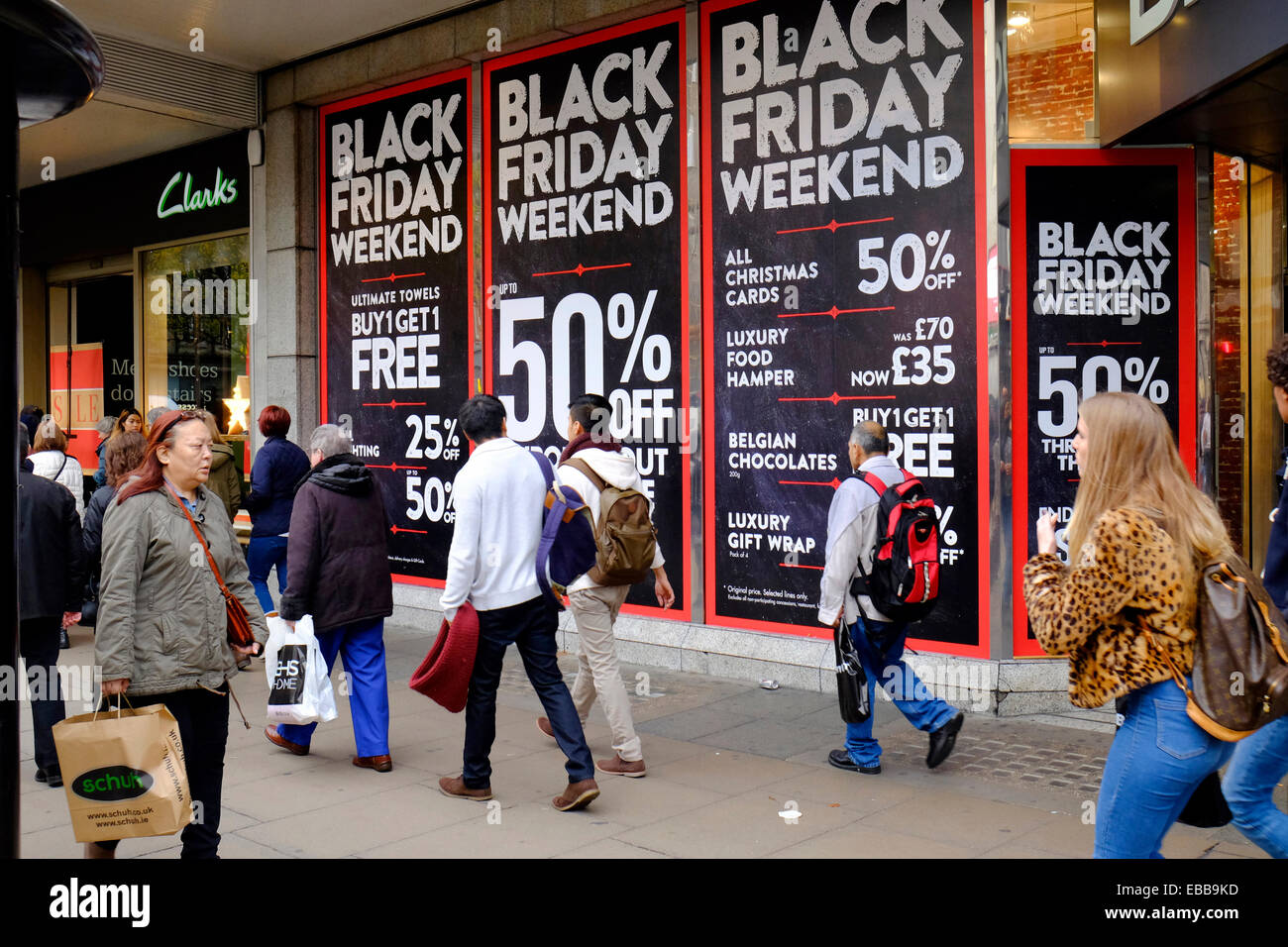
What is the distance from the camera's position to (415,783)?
5984mm

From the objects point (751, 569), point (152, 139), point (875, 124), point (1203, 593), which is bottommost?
point (751, 569)

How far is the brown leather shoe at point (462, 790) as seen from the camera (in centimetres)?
564

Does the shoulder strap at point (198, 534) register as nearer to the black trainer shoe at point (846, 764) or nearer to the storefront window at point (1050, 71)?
the black trainer shoe at point (846, 764)

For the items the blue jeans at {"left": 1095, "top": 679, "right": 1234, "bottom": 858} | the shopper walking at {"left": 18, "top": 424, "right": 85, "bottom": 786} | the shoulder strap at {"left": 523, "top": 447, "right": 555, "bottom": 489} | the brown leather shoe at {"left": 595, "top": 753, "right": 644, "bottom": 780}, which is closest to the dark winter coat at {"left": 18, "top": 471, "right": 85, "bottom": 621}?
the shopper walking at {"left": 18, "top": 424, "right": 85, "bottom": 786}

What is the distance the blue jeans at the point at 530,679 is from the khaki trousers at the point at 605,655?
423 mm

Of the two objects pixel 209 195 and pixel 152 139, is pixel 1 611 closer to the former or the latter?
pixel 209 195

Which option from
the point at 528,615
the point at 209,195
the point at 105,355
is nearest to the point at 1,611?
the point at 528,615

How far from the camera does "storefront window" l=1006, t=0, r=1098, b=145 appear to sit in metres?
7.40

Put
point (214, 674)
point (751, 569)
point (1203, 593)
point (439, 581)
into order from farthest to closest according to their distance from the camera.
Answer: point (439, 581)
point (751, 569)
point (214, 674)
point (1203, 593)

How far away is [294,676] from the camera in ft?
19.0

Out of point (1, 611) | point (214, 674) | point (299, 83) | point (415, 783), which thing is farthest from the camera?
point (299, 83)

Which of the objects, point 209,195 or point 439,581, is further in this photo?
point 209,195

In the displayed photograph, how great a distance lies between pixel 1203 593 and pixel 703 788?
3.21 meters

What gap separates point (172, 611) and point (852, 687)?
3282mm
